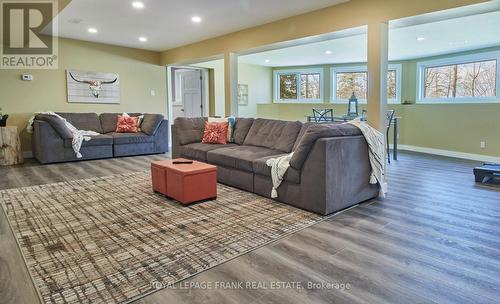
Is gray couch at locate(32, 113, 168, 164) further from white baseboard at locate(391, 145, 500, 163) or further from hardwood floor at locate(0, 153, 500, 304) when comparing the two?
white baseboard at locate(391, 145, 500, 163)

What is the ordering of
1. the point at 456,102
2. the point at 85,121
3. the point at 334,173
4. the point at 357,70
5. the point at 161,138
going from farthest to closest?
the point at 357,70, the point at 161,138, the point at 456,102, the point at 85,121, the point at 334,173

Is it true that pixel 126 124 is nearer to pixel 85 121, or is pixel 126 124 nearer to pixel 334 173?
pixel 85 121

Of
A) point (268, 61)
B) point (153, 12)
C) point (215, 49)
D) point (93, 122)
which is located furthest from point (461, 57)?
point (93, 122)

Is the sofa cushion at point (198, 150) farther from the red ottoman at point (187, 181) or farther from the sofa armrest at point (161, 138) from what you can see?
the sofa armrest at point (161, 138)

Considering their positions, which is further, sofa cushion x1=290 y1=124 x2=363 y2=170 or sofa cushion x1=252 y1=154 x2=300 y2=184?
sofa cushion x1=252 y1=154 x2=300 y2=184

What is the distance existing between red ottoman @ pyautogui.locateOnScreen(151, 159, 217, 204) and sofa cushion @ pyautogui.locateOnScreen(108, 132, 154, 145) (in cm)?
318

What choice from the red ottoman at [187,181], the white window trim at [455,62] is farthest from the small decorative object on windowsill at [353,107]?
the red ottoman at [187,181]

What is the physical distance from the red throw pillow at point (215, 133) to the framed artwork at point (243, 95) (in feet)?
15.2

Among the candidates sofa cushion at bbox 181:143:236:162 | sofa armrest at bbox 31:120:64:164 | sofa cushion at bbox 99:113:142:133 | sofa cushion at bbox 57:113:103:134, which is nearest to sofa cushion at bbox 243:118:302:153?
sofa cushion at bbox 181:143:236:162

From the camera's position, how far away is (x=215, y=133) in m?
5.00

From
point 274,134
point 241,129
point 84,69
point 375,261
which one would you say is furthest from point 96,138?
point 375,261

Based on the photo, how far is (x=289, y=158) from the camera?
3395 millimetres

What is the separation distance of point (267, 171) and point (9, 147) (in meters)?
4.92

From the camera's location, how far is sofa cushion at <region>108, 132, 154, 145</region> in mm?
6492
